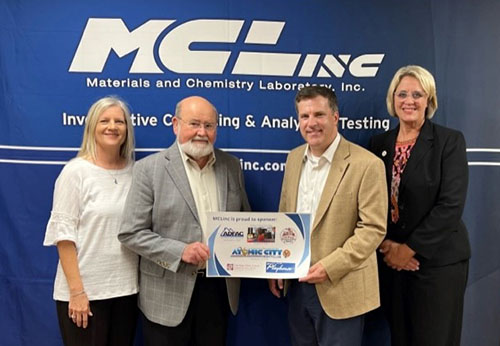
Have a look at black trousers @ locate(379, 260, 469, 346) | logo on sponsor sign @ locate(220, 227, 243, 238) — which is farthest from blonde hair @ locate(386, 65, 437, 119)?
logo on sponsor sign @ locate(220, 227, 243, 238)

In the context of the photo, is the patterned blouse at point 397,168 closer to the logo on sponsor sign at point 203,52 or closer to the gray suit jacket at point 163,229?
the logo on sponsor sign at point 203,52

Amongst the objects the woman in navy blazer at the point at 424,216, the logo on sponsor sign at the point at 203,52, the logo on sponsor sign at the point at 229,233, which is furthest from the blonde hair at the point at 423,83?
the logo on sponsor sign at the point at 229,233

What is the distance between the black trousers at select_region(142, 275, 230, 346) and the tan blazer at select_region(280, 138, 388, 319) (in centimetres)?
53

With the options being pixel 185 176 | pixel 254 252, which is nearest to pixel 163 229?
pixel 185 176

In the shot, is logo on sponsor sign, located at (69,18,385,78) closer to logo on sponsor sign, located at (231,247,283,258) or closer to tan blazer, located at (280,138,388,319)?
tan blazer, located at (280,138,388,319)

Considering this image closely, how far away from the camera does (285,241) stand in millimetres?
1818

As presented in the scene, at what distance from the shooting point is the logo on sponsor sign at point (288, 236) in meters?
1.81

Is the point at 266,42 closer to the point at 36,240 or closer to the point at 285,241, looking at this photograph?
the point at 285,241

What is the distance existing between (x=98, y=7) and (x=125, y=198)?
124 cm

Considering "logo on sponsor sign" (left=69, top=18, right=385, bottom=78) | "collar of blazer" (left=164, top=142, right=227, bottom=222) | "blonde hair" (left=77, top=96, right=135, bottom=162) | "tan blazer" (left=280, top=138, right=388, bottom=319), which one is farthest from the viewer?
"logo on sponsor sign" (left=69, top=18, right=385, bottom=78)

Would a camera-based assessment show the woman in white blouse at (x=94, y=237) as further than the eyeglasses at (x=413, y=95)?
No

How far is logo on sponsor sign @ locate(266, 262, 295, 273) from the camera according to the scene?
183 cm

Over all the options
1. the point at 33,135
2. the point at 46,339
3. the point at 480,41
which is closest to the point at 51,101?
the point at 33,135

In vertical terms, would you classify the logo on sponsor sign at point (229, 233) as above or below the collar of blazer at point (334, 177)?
below
